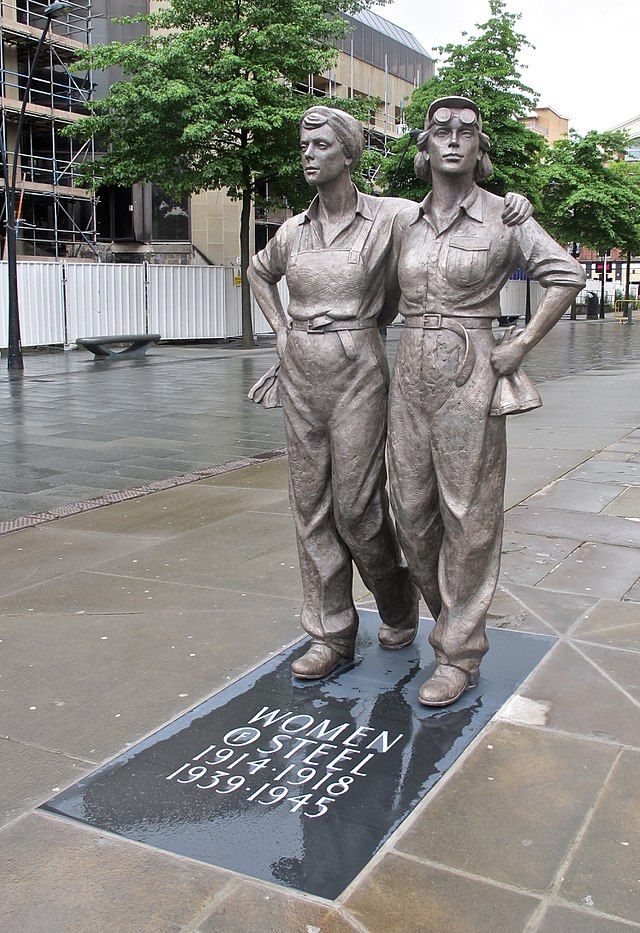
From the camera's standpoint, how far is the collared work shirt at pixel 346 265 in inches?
146

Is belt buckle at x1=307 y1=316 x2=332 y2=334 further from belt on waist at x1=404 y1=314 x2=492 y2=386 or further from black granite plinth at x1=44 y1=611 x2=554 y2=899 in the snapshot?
black granite plinth at x1=44 y1=611 x2=554 y2=899

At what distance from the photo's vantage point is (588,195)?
41.0m

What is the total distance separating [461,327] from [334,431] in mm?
634

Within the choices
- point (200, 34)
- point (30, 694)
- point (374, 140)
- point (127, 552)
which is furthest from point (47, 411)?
point (374, 140)

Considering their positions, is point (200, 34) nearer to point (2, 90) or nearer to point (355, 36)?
point (2, 90)

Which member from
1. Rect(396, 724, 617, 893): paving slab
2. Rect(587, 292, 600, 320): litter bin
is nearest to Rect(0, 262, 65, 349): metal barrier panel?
Rect(396, 724, 617, 893): paving slab

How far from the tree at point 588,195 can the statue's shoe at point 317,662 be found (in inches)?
1547

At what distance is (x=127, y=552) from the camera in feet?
19.8

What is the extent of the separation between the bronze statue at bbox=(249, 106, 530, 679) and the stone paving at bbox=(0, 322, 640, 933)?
0.56m

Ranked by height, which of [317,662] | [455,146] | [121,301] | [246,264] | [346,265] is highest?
[246,264]

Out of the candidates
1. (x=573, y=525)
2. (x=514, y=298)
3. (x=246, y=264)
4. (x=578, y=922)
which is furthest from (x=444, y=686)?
(x=514, y=298)

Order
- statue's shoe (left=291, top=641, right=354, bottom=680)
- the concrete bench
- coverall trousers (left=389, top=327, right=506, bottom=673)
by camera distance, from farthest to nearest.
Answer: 1. the concrete bench
2. statue's shoe (left=291, top=641, right=354, bottom=680)
3. coverall trousers (left=389, top=327, right=506, bottom=673)

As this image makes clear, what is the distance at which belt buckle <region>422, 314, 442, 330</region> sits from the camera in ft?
11.6

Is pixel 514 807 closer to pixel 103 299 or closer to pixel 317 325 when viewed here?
pixel 317 325
